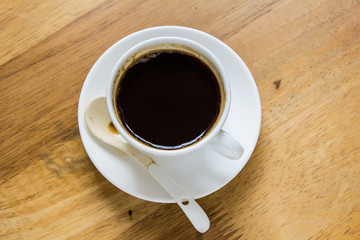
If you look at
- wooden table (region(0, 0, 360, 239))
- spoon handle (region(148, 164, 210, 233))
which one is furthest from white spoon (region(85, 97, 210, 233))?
wooden table (region(0, 0, 360, 239))

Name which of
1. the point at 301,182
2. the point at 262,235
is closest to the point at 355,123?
the point at 301,182

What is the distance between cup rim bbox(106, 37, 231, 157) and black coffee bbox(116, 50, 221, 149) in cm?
3

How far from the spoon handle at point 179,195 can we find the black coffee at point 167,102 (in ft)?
0.21

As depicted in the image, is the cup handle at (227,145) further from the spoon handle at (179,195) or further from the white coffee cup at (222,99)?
the spoon handle at (179,195)

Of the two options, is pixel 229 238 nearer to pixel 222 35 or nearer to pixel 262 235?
pixel 262 235

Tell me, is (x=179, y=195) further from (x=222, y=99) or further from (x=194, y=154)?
(x=222, y=99)

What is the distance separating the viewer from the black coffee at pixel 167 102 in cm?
78

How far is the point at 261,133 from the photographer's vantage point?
0.93 meters

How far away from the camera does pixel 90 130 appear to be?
2.65 ft

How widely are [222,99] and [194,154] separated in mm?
148

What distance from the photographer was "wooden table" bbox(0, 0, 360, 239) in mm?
908

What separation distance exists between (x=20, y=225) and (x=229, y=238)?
21.2 inches

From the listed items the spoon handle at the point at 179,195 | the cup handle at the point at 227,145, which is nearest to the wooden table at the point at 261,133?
the spoon handle at the point at 179,195

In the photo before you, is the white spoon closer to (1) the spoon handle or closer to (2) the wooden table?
(1) the spoon handle
